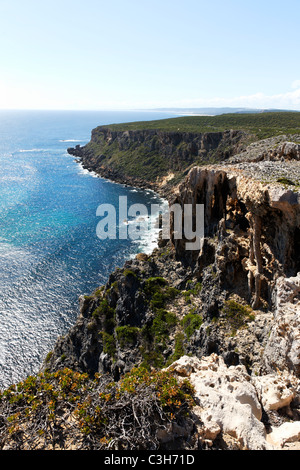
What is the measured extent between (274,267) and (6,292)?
54615 millimetres

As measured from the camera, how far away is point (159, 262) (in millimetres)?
57438

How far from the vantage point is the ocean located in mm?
53156

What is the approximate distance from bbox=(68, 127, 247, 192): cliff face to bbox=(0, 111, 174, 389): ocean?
13.1m

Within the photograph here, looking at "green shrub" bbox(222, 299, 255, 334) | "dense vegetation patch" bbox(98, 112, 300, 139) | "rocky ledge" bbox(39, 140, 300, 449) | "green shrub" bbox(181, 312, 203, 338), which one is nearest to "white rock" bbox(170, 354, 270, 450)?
"rocky ledge" bbox(39, 140, 300, 449)

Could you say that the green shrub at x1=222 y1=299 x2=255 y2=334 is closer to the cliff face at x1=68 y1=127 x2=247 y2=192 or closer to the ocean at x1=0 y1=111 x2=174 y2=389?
the ocean at x1=0 y1=111 x2=174 y2=389

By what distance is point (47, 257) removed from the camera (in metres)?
75.9

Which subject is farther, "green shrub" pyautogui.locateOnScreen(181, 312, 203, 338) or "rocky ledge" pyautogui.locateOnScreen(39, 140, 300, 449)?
"green shrub" pyautogui.locateOnScreen(181, 312, 203, 338)

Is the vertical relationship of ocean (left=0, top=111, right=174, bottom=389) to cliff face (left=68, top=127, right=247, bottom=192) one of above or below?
below

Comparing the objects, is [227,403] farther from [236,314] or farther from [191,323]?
[191,323]

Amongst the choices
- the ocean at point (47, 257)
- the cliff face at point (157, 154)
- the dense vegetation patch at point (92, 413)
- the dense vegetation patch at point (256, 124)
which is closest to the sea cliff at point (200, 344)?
the dense vegetation patch at point (92, 413)

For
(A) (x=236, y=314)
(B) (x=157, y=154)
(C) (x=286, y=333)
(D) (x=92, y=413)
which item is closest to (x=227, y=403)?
(D) (x=92, y=413)

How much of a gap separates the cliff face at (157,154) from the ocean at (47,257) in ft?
43.1

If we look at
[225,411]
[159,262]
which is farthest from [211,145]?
[225,411]

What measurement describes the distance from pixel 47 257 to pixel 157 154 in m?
101
